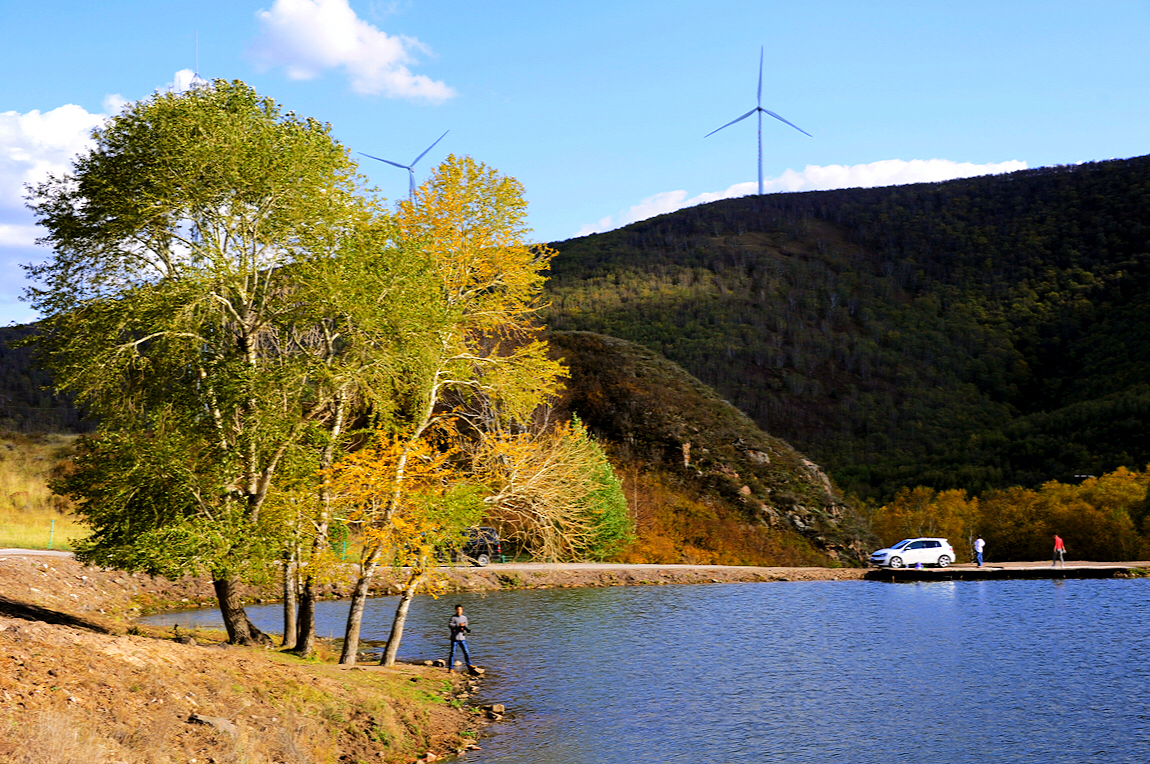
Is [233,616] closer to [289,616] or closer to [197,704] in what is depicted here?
[289,616]

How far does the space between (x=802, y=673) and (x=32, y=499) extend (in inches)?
1856

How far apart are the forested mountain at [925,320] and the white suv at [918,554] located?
43.4 meters

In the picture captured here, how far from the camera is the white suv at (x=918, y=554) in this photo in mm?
56531

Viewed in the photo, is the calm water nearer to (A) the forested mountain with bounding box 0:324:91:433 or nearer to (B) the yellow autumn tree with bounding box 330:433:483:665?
(B) the yellow autumn tree with bounding box 330:433:483:665

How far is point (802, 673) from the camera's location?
26328 millimetres

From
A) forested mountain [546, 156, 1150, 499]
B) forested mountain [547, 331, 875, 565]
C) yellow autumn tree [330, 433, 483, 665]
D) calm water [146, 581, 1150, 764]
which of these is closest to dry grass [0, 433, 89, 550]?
calm water [146, 581, 1150, 764]

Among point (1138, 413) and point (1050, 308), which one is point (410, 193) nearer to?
point (1138, 413)

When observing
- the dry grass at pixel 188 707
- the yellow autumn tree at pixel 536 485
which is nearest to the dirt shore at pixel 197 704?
the dry grass at pixel 188 707

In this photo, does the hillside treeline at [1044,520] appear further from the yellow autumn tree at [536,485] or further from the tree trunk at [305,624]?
the tree trunk at [305,624]

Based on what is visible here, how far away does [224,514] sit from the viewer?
67.8ft

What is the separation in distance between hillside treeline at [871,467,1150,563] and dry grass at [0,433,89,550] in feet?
224

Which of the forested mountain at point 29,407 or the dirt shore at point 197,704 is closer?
the dirt shore at point 197,704

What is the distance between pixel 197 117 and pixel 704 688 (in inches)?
750

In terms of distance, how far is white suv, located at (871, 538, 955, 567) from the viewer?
5653 cm
